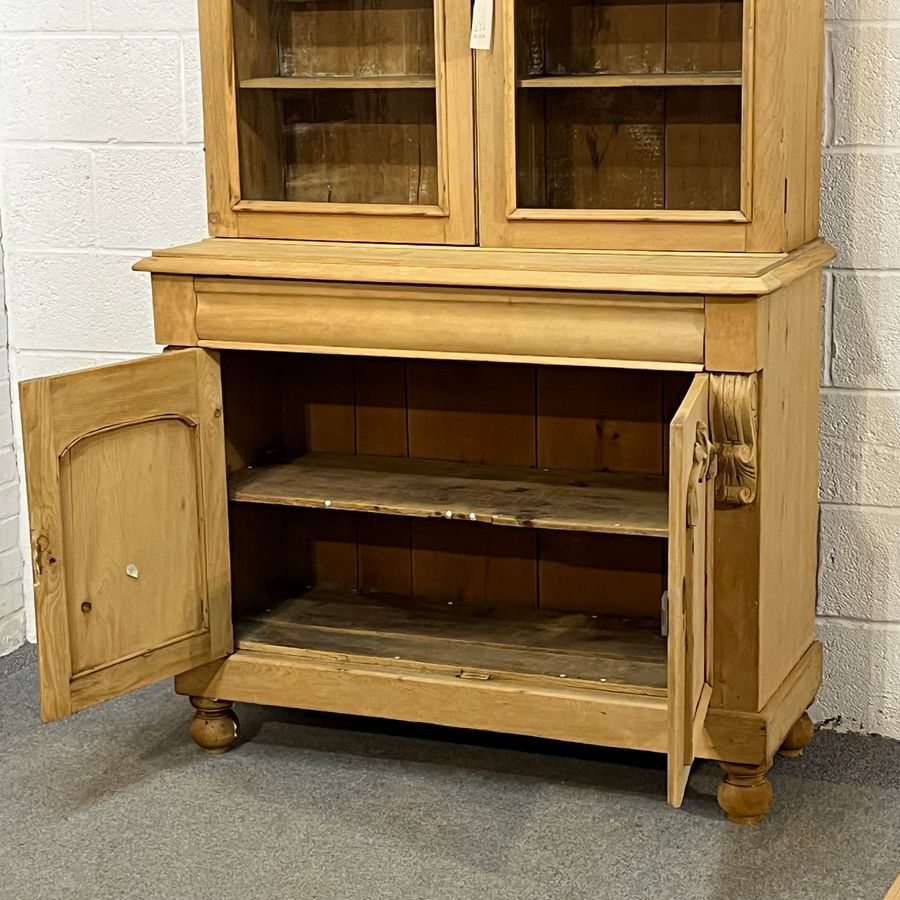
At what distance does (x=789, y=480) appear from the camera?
99.0 inches

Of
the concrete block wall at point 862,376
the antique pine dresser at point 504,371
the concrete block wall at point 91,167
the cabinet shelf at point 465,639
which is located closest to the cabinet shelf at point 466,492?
the antique pine dresser at point 504,371

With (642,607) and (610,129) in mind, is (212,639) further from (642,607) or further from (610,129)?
(610,129)

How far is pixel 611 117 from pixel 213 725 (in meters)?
1.30

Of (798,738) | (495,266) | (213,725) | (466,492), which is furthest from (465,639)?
(495,266)

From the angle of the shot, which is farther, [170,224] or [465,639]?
[170,224]

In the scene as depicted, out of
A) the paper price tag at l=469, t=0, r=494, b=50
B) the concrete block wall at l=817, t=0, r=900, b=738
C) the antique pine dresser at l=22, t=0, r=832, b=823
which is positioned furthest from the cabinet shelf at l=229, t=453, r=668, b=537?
the paper price tag at l=469, t=0, r=494, b=50

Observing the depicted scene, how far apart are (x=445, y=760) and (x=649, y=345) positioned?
0.92 m

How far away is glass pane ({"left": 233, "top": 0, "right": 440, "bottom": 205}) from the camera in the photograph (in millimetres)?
2529

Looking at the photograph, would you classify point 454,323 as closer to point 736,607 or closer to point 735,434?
point 735,434

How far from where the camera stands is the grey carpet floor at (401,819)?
91.6 inches

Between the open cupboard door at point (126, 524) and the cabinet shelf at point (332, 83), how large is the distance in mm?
476

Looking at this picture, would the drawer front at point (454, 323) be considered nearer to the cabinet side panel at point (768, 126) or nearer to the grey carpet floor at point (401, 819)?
the cabinet side panel at point (768, 126)

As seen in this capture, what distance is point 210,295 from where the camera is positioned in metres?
2.56

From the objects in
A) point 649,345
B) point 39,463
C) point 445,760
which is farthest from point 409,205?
point 445,760
